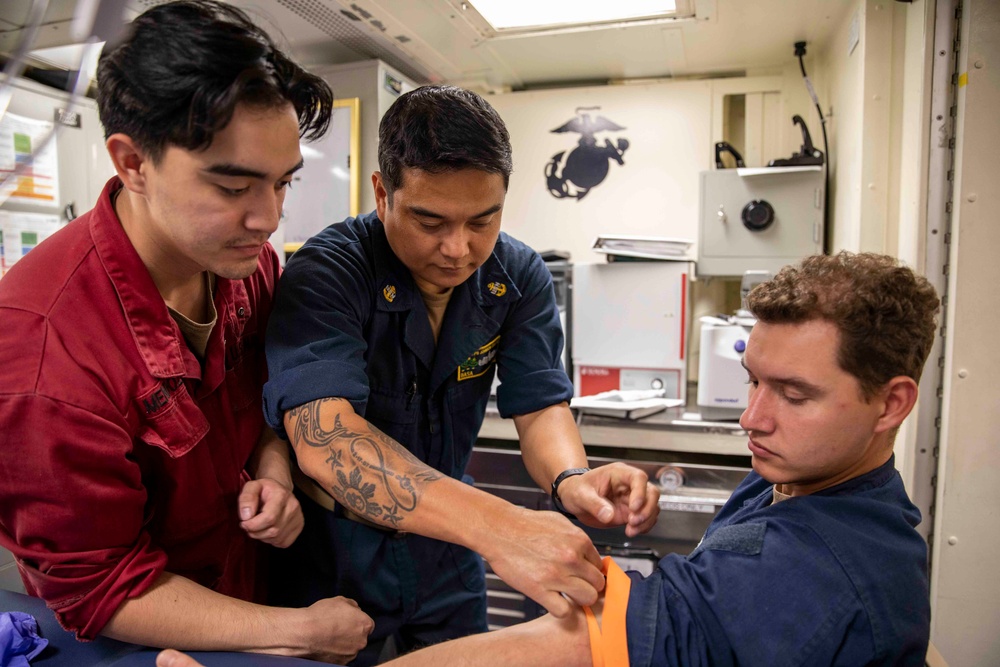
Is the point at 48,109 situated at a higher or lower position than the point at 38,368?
higher

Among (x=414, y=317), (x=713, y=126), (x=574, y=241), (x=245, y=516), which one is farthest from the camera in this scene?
(x=574, y=241)

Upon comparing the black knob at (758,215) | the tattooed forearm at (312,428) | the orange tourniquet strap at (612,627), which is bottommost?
the orange tourniquet strap at (612,627)

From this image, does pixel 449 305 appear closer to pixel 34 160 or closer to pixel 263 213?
pixel 263 213

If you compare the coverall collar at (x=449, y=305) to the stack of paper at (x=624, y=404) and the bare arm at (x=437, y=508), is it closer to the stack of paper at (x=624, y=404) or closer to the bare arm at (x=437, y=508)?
the bare arm at (x=437, y=508)

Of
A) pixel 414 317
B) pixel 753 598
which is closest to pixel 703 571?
pixel 753 598

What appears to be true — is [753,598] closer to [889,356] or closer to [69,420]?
[889,356]

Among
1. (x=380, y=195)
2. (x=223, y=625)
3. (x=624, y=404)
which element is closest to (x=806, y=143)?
(x=624, y=404)

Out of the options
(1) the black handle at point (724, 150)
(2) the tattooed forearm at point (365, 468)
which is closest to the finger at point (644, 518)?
(2) the tattooed forearm at point (365, 468)

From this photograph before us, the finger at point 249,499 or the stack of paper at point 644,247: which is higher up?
the stack of paper at point 644,247

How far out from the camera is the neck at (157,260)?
1055 mm

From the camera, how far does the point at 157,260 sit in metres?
1.08

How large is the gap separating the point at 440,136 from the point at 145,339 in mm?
599

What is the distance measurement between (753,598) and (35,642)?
3.44ft

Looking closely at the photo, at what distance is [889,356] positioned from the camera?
1028 mm
